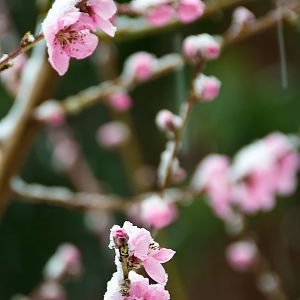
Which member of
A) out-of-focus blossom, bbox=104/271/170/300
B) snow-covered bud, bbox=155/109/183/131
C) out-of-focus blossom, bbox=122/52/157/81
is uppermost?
out-of-focus blossom, bbox=104/271/170/300

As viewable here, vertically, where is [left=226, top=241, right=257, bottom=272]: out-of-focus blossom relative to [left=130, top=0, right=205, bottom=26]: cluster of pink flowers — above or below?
below

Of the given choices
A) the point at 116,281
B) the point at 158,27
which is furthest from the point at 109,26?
the point at 158,27

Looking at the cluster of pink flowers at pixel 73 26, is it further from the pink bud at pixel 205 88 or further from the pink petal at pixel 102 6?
the pink bud at pixel 205 88

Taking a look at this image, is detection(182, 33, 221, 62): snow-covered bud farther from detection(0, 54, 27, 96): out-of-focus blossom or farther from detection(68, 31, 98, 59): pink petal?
detection(0, 54, 27, 96): out-of-focus blossom

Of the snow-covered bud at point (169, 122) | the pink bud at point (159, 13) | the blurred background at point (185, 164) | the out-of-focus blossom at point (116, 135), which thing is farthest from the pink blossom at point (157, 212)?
the blurred background at point (185, 164)

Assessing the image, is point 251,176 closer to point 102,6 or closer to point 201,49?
point 201,49

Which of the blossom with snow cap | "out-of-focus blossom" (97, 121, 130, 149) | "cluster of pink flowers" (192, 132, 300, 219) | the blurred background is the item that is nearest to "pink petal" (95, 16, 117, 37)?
the blossom with snow cap
